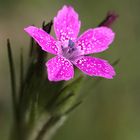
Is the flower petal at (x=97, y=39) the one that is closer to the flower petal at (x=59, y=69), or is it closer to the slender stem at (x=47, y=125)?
the flower petal at (x=59, y=69)

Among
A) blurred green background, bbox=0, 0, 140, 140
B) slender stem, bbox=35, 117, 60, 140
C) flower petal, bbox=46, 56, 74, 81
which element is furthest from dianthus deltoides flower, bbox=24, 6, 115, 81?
blurred green background, bbox=0, 0, 140, 140

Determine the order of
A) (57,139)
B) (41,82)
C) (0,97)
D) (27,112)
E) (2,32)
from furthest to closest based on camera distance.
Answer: (2,32)
(0,97)
(57,139)
(27,112)
(41,82)

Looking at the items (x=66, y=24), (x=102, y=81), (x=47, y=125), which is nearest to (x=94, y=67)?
(x=66, y=24)

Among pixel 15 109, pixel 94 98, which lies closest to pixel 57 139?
pixel 94 98

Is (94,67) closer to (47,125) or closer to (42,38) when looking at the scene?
(42,38)

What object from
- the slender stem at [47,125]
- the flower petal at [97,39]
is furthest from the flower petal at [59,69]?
the slender stem at [47,125]

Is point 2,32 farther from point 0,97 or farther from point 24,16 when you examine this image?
point 0,97
